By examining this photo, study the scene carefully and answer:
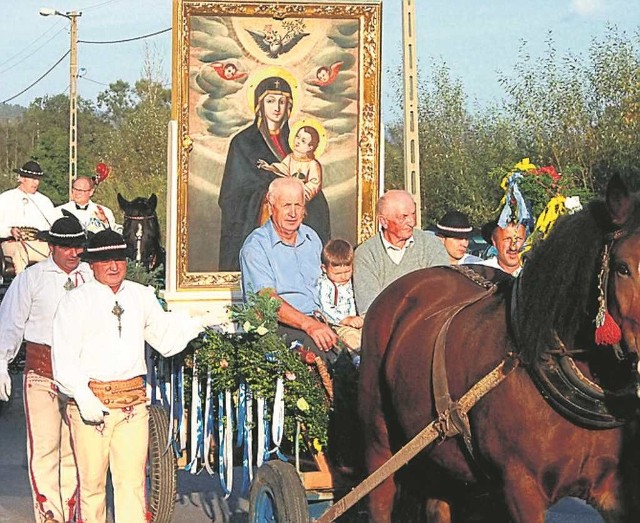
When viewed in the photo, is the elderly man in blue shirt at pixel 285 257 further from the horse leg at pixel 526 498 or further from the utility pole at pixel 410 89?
the utility pole at pixel 410 89

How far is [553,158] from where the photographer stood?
22.1 meters

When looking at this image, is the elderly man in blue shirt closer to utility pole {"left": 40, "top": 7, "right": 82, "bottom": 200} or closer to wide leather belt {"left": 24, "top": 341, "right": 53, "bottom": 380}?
wide leather belt {"left": 24, "top": 341, "right": 53, "bottom": 380}

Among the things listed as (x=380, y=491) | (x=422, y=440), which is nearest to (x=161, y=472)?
(x=380, y=491)

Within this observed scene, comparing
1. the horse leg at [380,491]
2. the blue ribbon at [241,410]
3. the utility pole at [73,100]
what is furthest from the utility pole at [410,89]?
the utility pole at [73,100]

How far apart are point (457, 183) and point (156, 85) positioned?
504 inches

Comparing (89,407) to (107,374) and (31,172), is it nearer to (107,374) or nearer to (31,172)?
(107,374)

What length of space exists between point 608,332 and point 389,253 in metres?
2.96

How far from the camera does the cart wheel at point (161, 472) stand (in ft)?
24.7

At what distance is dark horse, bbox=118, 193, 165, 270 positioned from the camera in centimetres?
1399

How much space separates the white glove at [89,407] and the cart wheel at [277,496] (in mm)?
885

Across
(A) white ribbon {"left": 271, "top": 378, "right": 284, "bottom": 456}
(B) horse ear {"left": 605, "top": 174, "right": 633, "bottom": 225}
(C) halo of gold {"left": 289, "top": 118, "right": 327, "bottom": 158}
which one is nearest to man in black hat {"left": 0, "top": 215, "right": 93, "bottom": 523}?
(A) white ribbon {"left": 271, "top": 378, "right": 284, "bottom": 456}

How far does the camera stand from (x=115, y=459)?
7008 mm

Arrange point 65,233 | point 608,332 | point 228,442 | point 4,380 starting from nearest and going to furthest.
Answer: point 608,332, point 228,442, point 4,380, point 65,233

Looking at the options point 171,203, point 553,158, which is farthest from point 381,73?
point 553,158
